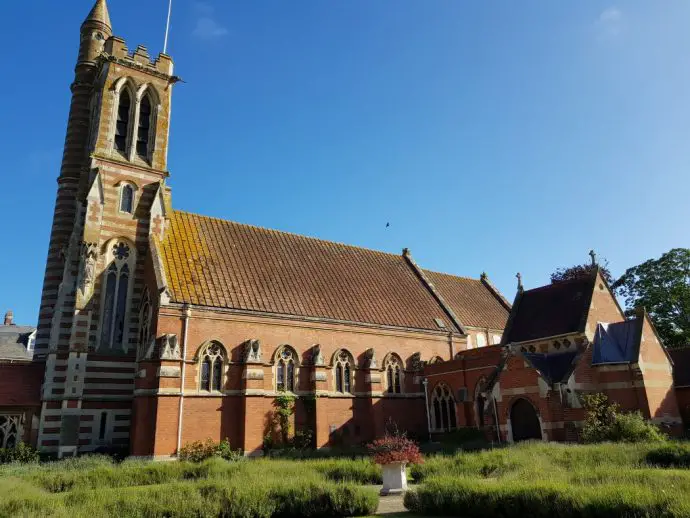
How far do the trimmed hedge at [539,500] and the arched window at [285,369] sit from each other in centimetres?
1704

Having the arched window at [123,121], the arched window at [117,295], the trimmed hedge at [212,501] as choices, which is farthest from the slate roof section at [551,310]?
the arched window at [123,121]

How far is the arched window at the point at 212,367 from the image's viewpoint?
91.2ft

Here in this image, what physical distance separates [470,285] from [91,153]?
33.4 m

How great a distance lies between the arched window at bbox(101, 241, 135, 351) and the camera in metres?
28.9

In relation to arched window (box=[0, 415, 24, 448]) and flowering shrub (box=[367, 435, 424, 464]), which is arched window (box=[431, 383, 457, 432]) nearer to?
flowering shrub (box=[367, 435, 424, 464])

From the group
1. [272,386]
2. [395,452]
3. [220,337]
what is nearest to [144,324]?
[220,337]

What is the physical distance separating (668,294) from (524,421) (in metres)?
24.9

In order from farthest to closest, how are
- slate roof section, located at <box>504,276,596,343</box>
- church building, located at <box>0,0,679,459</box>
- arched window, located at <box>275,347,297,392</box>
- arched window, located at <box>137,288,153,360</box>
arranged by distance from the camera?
arched window, located at <box>275,347,297,392</box>, slate roof section, located at <box>504,276,596,343</box>, arched window, located at <box>137,288,153,360</box>, church building, located at <box>0,0,679,459</box>

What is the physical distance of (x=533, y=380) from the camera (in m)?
26.9

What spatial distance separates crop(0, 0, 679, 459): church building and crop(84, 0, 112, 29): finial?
0.50 feet

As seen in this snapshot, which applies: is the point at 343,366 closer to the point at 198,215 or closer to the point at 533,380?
the point at 533,380

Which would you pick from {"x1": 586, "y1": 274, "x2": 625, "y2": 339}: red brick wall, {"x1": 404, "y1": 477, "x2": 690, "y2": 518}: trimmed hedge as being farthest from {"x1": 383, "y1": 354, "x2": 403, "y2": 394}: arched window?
{"x1": 404, "y1": 477, "x2": 690, "y2": 518}: trimmed hedge

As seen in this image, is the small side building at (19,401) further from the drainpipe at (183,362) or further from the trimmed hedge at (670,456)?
the trimmed hedge at (670,456)

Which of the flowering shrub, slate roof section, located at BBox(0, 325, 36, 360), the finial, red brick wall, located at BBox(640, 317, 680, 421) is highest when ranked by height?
the finial
